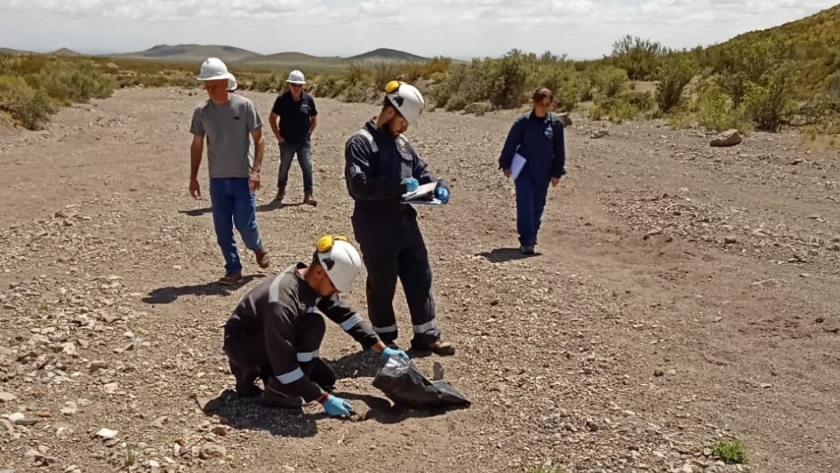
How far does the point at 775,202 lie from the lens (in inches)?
393

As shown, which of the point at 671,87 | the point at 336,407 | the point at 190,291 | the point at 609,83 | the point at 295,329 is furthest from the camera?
the point at 609,83

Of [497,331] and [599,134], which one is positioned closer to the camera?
[497,331]

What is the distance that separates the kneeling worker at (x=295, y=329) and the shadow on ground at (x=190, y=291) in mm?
2199

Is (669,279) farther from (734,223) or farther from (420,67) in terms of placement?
(420,67)

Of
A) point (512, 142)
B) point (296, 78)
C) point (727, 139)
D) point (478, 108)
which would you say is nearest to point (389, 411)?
point (512, 142)

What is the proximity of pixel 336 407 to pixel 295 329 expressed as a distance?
0.50 metres

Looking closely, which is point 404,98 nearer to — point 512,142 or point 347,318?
point 347,318

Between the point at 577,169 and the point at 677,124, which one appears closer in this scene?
the point at 577,169

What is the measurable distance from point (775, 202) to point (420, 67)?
25.5 m

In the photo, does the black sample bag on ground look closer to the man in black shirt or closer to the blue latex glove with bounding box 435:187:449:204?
the blue latex glove with bounding box 435:187:449:204

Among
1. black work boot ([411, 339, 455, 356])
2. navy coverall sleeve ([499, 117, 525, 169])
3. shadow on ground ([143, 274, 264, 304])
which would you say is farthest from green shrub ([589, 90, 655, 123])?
black work boot ([411, 339, 455, 356])

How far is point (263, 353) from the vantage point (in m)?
4.68

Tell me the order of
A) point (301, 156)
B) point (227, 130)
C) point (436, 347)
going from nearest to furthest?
point (436, 347), point (227, 130), point (301, 156)

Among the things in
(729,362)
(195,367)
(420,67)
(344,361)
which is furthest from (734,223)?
(420,67)
